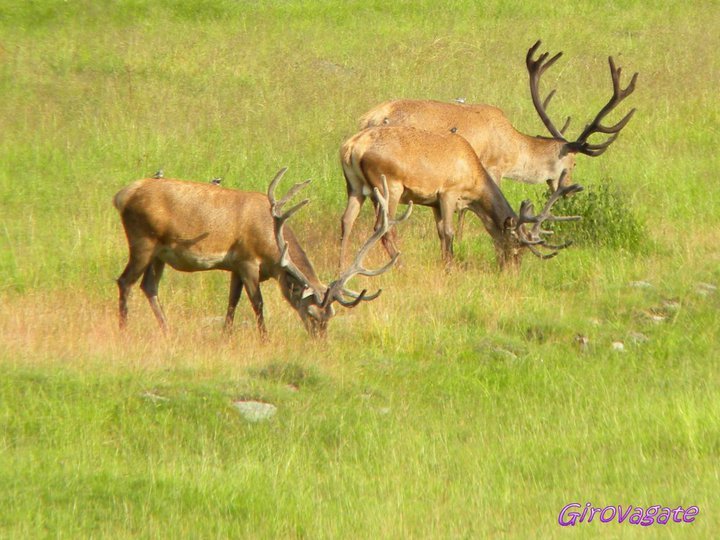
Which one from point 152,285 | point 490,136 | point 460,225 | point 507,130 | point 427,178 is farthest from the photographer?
point 507,130

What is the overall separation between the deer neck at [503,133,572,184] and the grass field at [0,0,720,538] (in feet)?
1.85

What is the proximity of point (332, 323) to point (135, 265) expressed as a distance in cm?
176

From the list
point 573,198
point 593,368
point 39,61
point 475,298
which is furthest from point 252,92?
point 593,368

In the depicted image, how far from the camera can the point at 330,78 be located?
761 inches

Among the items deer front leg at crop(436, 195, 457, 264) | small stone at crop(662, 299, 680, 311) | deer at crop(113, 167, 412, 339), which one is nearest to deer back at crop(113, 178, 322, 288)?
deer at crop(113, 167, 412, 339)

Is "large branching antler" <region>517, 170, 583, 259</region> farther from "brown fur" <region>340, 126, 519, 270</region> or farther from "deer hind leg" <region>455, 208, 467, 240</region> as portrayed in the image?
"deer hind leg" <region>455, 208, 467, 240</region>

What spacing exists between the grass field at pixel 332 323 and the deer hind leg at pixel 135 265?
0.94 ft

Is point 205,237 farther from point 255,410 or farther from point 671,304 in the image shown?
point 671,304

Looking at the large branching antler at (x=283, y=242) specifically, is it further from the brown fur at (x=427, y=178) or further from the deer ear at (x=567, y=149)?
the deer ear at (x=567, y=149)

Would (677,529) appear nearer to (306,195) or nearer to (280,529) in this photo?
(280,529)

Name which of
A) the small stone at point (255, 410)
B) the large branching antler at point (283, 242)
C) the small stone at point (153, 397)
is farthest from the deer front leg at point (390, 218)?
the small stone at point (153, 397)

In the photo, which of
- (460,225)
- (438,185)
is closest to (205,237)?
(438,185)

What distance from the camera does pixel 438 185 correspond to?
13.1 meters

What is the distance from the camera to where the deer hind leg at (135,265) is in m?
10.9
